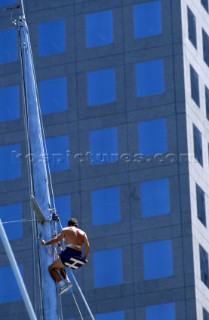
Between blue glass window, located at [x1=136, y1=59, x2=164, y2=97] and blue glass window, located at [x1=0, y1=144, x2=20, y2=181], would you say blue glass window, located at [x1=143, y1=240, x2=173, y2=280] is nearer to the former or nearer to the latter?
blue glass window, located at [x1=136, y1=59, x2=164, y2=97]

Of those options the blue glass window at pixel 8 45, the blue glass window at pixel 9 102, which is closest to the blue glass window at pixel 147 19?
the blue glass window at pixel 8 45

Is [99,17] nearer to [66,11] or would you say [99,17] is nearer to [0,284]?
[66,11]

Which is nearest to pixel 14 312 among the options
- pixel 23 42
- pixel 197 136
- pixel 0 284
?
pixel 0 284

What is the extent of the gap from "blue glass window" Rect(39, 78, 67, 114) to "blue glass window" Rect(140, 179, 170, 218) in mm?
6542

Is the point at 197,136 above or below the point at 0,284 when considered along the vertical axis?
above

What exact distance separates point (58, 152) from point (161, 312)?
401 inches

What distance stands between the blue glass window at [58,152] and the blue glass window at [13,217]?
269cm

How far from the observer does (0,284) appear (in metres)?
79.0

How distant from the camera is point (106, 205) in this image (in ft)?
254

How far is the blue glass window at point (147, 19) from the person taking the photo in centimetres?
7856

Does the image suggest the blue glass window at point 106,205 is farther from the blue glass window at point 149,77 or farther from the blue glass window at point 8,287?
the blue glass window at point 149,77

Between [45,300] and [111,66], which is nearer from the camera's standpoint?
[45,300]

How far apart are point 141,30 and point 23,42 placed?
42.8m

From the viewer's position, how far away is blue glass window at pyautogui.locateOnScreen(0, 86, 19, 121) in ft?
267
